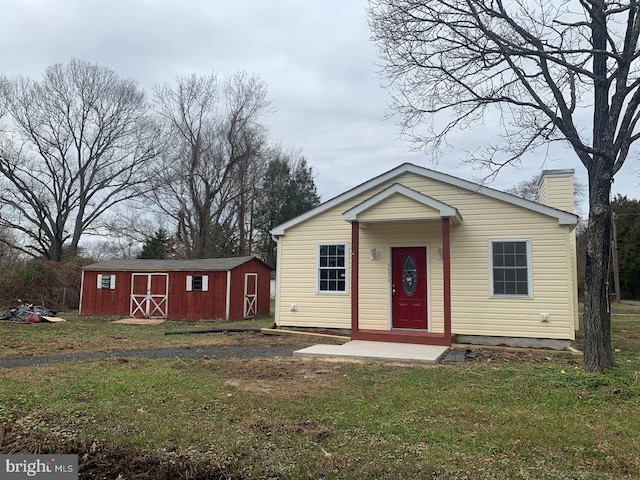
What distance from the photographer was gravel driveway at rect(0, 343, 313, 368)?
7844 millimetres

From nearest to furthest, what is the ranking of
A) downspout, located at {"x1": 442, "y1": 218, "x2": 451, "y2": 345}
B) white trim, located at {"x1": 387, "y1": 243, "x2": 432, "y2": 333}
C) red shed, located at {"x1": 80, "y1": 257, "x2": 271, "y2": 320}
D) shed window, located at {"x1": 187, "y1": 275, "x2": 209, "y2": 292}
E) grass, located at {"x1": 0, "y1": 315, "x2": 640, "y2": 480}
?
grass, located at {"x1": 0, "y1": 315, "x2": 640, "y2": 480} → downspout, located at {"x1": 442, "y1": 218, "x2": 451, "y2": 345} → white trim, located at {"x1": 387, "y1": 243, "x2": 432, "y2": 333} → red shed, located at {"x1": 80, "y1": 257, "x2": 271, "y2": 320} → shed window, located at {"x1": 187, "y1": 275, "x2": 209, "y2": 292}

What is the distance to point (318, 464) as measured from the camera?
131 inches

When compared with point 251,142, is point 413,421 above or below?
below

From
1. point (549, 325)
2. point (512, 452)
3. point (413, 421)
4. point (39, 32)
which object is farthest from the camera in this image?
point (39, 32)

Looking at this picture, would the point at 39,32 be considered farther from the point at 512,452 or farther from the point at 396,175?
the point at 512,452

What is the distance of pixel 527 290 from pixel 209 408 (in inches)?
306

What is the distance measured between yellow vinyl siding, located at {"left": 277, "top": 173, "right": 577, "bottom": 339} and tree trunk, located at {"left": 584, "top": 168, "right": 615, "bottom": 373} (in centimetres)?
284

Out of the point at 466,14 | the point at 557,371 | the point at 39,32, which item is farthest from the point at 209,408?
the point at 39,32

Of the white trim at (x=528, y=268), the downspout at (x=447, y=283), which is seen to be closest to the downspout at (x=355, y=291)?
the downspout at (x=447, y=283)

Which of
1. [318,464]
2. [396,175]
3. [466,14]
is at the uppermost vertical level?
[466,14]

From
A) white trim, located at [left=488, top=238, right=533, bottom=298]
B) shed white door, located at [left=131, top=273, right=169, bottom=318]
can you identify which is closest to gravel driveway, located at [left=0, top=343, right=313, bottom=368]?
white trim, located at [left=488, top=238, right=533, bottom=298]

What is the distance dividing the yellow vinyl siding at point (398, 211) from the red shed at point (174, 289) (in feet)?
28.3

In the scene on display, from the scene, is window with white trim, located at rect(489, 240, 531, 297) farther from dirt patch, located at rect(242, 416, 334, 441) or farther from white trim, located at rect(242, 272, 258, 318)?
white trim, located at rect(242, 272, 258, 318)

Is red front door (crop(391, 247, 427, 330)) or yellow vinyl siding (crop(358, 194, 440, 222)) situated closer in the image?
yellow vinyl siding (crop(358, 194, 440, 222))
